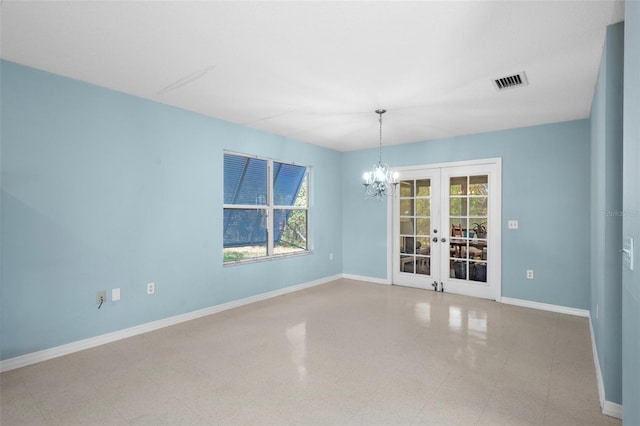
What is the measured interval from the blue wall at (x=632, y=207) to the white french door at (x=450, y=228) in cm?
344

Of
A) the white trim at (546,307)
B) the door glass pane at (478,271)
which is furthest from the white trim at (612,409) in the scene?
the door glass pane at (478,271)

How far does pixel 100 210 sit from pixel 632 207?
391 centimetres

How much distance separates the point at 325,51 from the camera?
99.6 inches

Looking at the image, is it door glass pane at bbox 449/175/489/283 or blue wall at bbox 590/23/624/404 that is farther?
door glass pane at bbox 449/175/489/283

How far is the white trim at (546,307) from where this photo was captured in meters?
4.20

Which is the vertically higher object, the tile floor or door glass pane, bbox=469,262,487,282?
→ door glass pane, bbox=469,262,487,282

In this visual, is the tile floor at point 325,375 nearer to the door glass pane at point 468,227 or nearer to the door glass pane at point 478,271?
the door glass pane at point 478,271

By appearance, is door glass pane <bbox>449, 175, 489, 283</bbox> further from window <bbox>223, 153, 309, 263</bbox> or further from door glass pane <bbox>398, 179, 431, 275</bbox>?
window <bbox>223, 153, 309, 263</bbox>

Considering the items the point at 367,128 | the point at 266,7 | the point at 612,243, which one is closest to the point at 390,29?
the point at 266,7

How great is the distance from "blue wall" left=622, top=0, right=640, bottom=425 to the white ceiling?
2.69ft

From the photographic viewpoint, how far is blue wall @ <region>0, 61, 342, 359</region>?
2752 millimetres

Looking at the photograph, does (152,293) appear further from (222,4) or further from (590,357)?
(590,357)

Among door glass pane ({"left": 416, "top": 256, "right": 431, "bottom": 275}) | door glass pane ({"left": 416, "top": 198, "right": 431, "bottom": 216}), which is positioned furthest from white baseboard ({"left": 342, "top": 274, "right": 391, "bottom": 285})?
door glass pane ({"left": 416, "top": 198, "right": 431, "bottom": 216})

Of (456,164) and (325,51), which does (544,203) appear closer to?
(456,164)
